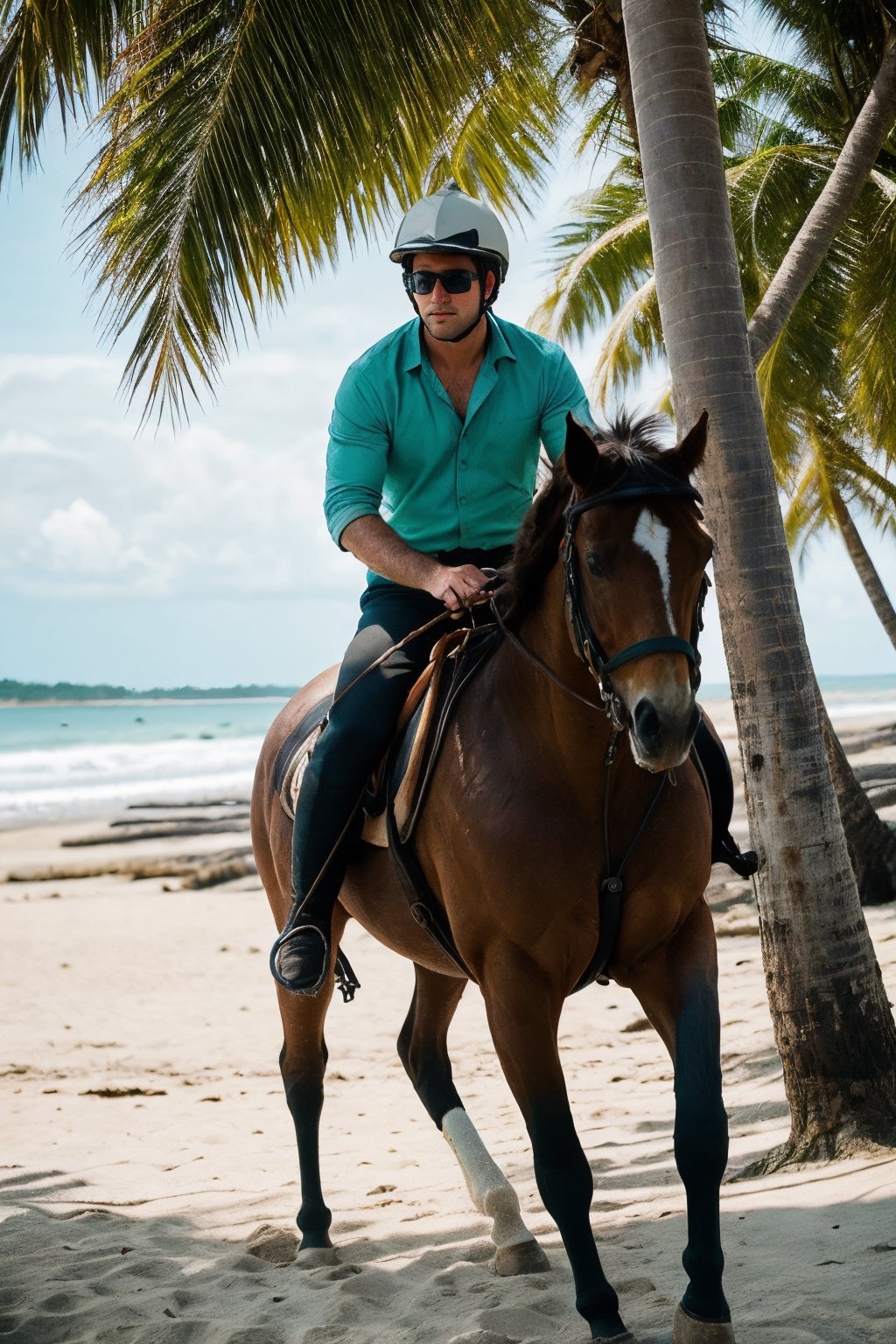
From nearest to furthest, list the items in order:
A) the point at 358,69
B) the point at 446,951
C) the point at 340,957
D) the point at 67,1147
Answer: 1. the point at 446,951
2. the point at 340,957
3. the point at 67,1147
4. the point at 358,69

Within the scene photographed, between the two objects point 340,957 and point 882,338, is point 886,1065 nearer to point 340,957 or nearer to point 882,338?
point 340,957

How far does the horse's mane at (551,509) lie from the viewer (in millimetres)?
2943

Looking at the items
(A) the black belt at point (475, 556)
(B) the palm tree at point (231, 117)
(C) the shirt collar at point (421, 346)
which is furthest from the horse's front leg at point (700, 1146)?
(B) the palm tree at point (231, 117)

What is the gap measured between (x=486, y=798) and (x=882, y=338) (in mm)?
11196

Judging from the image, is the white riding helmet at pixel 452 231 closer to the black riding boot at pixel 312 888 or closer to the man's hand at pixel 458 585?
the man's hand at pixel 458 585

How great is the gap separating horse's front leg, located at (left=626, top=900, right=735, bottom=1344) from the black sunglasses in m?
2.20

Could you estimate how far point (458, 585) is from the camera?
347 centimetres

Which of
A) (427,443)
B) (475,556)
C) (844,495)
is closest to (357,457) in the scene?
(427,443)

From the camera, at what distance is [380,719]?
3.90 meters

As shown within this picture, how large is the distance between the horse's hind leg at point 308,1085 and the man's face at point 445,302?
2235mm

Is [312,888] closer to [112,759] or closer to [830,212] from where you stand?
[830,212]

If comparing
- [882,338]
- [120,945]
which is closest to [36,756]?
[120,945]

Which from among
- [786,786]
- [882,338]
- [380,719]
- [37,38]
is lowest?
[786,786]

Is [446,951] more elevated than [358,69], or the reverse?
[358,69]
